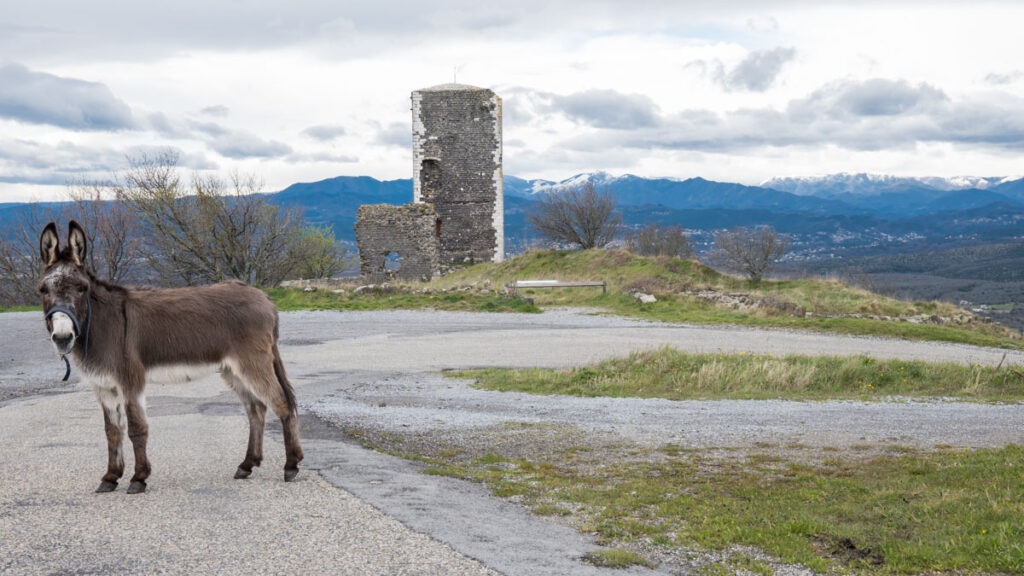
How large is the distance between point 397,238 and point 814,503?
120 ft

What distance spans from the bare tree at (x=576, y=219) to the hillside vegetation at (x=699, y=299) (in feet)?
50.5

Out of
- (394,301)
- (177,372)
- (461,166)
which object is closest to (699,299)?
(394,301)

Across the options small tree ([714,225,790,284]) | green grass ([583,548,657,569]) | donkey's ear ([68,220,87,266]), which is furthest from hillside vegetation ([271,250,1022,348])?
donkey's ear ([68,220,87,266])

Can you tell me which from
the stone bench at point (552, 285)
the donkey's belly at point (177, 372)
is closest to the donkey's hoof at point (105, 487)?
the donkey's belly at point (177, 372)

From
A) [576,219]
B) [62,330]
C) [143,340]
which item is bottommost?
[143,340]

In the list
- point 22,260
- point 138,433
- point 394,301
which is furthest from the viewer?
point 22,260

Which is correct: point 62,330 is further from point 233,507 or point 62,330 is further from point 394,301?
point 394,301

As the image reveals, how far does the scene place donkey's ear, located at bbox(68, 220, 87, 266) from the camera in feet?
21.6

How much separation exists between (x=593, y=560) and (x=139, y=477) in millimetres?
3870

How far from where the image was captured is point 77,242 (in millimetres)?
6648

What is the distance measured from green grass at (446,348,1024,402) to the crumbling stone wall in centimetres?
2680

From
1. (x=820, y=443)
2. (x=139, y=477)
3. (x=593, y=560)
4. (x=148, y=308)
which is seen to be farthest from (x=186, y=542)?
(x=820, y=443)

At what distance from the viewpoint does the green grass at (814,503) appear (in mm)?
6156

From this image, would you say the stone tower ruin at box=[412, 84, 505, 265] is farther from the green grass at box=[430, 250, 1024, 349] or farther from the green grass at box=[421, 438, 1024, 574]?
the green grass at box=[421, 438, 1024, 574]
